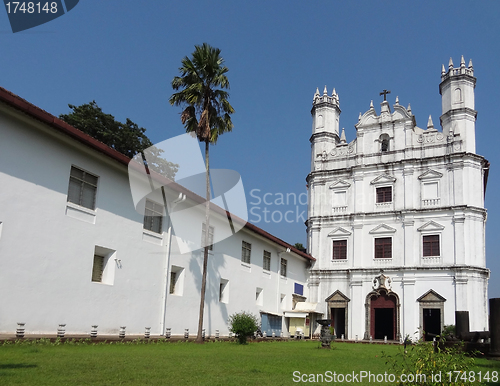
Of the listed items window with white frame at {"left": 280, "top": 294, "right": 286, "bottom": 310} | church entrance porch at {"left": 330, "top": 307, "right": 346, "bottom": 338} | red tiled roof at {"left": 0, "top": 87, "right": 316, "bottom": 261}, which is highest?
red tiled roof at {"left": 0, "top": 87, "right": 316, "bottom": 261}

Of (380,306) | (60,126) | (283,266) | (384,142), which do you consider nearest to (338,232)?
(380,306)

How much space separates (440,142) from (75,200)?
28080mm

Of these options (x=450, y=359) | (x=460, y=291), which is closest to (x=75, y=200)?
(x=450, y=359)

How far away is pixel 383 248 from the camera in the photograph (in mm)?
35406

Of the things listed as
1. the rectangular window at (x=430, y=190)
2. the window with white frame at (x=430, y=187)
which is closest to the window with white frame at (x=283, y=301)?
the window with white frame at (x=430, y=187)

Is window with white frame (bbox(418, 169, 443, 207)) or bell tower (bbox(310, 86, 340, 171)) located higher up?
bell tower (bbox(310, 86, 340, 171))

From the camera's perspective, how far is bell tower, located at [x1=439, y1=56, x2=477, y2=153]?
34062mm

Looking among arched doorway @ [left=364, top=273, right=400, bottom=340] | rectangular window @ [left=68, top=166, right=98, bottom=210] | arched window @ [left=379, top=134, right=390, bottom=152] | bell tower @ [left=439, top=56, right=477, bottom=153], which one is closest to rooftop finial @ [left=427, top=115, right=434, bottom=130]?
bell tower @ [left=439, top=56, right=477, bottom=153]

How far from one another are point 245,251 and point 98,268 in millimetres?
12056

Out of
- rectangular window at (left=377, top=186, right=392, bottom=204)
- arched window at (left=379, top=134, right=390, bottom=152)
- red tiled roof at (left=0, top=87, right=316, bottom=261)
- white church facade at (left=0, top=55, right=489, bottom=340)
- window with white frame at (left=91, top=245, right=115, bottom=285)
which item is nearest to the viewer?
red tiled roof at (left=0, top=87, right=316, bottom=261)

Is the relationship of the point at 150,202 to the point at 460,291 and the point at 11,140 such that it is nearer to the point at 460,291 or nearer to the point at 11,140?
the point at 11,140

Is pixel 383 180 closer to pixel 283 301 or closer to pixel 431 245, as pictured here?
pixel 431 245

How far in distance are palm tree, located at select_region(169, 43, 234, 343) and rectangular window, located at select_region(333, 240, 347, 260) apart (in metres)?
19.1

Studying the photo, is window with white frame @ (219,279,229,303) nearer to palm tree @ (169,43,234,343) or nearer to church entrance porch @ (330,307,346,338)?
palm tree @ (169,43,234,343)
